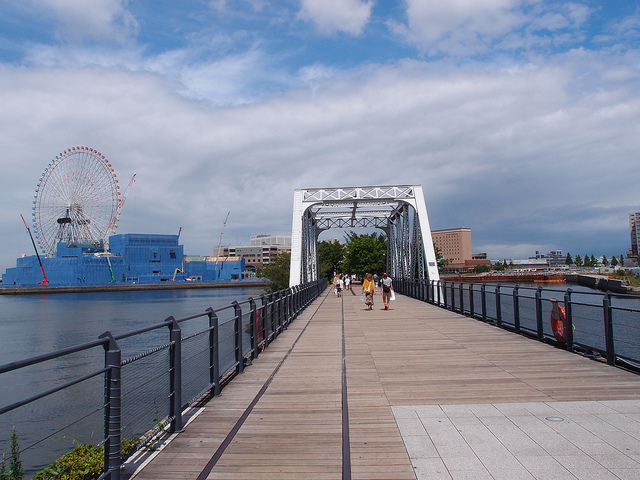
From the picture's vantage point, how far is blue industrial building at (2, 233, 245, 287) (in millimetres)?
98125

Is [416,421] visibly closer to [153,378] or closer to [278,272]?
[153,378]

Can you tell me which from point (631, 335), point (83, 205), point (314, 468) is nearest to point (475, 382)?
point (631, 335)

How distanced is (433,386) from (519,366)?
1.91 meters

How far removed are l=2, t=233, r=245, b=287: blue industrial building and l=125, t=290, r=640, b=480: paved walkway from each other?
98.2 m

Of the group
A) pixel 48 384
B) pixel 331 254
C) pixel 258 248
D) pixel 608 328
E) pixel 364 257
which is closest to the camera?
pixel 608 328

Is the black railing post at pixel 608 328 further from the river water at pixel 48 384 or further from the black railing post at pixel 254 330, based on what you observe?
the river water at pixel 48 384

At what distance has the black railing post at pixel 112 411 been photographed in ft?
11.8

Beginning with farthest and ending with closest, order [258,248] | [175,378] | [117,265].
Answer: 1. [258,248]
2. [117,265]
3. [175,378]

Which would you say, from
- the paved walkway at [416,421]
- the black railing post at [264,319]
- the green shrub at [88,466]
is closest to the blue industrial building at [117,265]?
the black railing post at [264,319]

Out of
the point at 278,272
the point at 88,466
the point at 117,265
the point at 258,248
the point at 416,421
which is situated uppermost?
the point at 258,248

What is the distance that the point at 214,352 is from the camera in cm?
619

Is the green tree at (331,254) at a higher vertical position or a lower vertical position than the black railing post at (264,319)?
higher

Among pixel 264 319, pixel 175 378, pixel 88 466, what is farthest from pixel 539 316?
pixel 88 466

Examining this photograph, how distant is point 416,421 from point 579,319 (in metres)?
4.87
